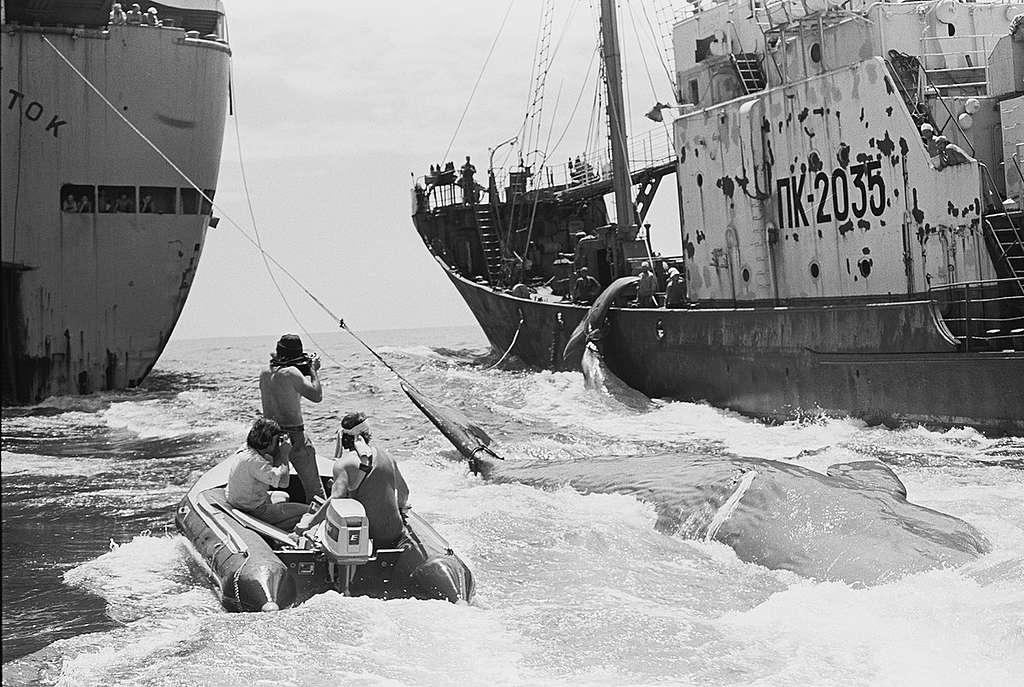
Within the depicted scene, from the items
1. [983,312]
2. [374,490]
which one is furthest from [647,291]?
[374,490]

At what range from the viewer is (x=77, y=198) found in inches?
1032

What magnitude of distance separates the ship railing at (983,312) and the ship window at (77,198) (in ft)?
62.5

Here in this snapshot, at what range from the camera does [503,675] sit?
20.9ft

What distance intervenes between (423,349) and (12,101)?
27315 mm

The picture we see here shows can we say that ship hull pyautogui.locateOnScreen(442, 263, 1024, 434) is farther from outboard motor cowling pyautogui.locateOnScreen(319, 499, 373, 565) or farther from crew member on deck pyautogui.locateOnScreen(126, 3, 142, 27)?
crew member on deck pyautogui.locateOnScreen(126, 3, 142, 27)

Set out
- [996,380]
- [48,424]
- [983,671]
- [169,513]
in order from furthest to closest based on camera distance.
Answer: [48,424] → [996,380] → [169,513] → [983,671]

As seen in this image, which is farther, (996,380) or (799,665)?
(996,380)

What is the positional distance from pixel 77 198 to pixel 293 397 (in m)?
19.0

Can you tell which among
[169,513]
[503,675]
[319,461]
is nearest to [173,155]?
[169,513]

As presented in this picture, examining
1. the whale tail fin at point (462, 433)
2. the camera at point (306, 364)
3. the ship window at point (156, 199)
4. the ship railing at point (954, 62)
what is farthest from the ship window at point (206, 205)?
the camera at point (306, 364)

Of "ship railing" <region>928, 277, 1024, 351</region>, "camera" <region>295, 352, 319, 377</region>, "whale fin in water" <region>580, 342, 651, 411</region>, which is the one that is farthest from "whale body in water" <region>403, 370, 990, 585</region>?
"whale fin in water" <region>580, 342, 651, 411</region>

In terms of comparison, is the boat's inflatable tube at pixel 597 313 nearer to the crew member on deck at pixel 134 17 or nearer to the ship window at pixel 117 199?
the ship window at pixel 117 199

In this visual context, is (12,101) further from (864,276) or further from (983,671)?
(983,671)

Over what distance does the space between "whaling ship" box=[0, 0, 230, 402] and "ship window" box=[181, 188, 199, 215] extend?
4 centimetres
